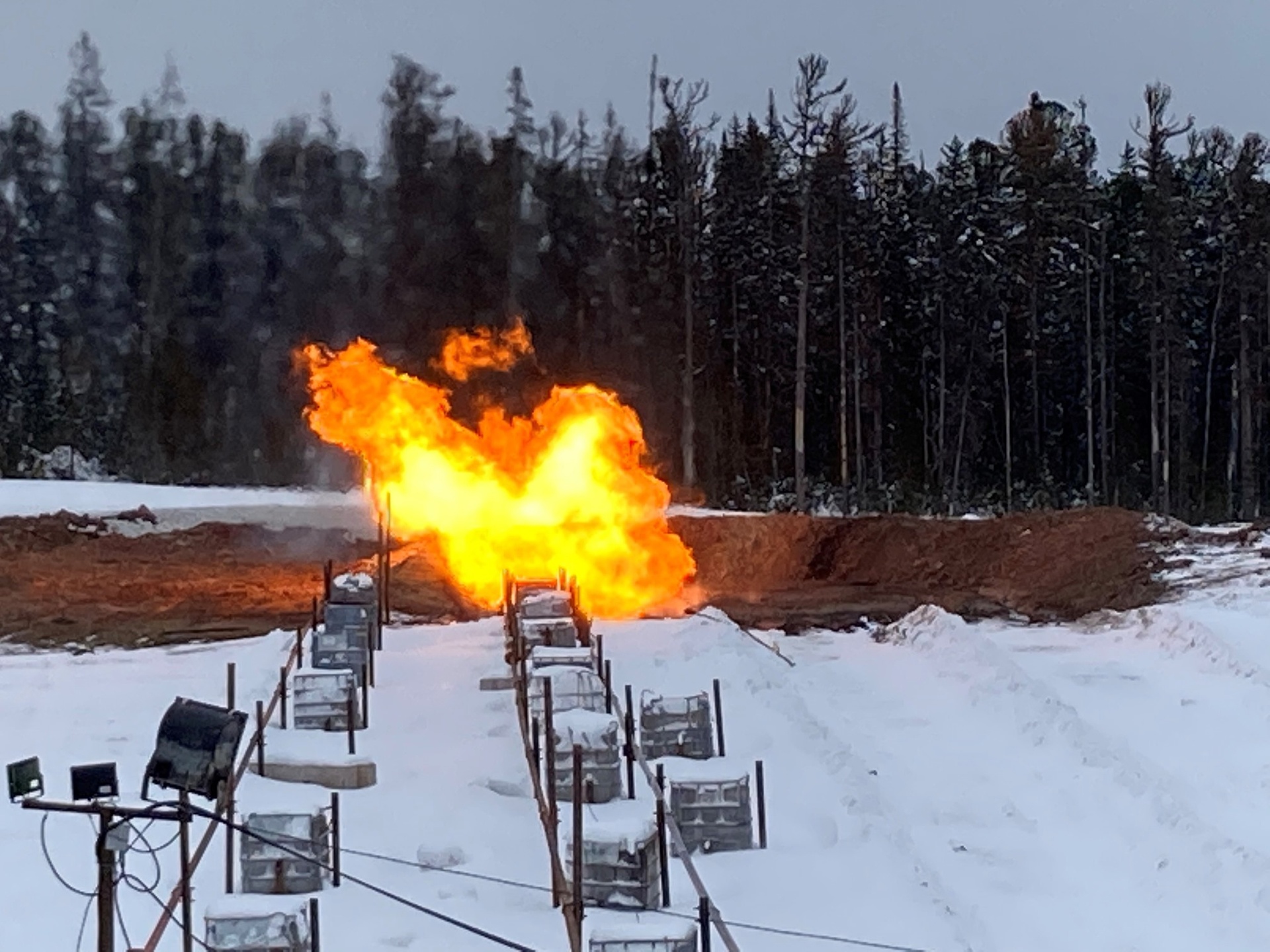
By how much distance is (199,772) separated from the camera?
274 inches

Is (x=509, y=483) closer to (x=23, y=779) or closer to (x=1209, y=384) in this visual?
(x=23, y=779)

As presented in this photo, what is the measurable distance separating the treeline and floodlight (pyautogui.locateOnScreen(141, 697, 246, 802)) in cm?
3799

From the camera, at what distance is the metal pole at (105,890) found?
5.98m

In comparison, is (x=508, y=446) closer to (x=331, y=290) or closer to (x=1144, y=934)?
(x=1144, y=934)

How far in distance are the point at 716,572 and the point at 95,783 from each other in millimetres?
27150

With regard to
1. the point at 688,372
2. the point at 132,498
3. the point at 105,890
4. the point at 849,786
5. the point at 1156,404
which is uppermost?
the point at 688,372

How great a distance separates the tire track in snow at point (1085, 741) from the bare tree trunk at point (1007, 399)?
83.8 ft

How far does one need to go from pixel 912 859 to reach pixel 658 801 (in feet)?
7.37

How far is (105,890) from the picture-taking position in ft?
19.8

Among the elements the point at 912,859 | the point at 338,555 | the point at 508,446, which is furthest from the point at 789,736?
the point at 338,555

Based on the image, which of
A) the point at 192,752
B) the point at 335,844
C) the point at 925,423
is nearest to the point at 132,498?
the point at 925,423

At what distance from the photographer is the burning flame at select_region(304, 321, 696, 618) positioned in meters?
25.1

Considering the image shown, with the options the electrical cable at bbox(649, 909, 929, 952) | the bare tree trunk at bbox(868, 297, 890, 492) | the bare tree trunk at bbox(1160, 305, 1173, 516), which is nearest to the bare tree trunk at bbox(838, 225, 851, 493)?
the bare tree trunk at bbox(868, 297, 890, 492)

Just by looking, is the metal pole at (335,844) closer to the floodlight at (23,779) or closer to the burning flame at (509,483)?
the floodlight at (23,779)
